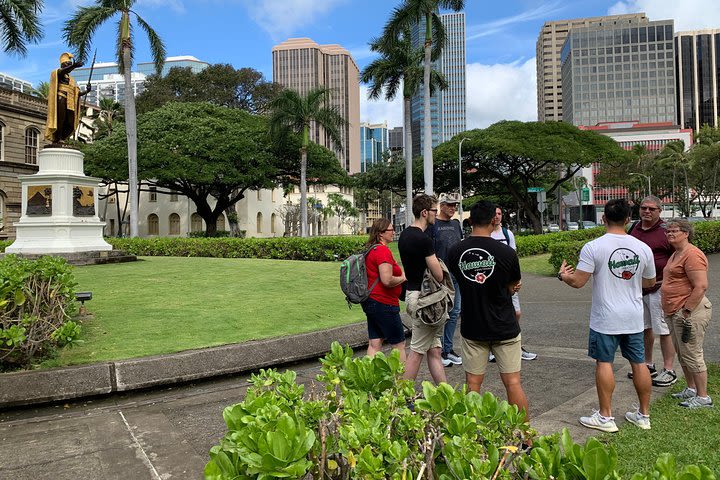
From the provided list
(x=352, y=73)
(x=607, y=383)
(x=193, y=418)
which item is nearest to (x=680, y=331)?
(x=607, y=383)

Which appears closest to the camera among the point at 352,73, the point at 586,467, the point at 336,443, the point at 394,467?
the point at 586,467

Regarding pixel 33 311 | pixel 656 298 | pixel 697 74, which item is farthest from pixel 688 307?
pixel 697 74

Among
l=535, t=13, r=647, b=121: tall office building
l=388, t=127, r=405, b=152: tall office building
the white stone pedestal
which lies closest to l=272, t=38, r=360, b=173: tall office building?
l=388, t=127, r=405, b=152: tall office building

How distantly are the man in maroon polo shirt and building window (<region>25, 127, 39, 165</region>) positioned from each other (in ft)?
153

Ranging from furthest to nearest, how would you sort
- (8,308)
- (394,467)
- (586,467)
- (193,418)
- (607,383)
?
(8,308)
(193,418)
(607,383)
(394,467)
(586,467)

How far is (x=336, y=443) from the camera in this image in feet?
6.27

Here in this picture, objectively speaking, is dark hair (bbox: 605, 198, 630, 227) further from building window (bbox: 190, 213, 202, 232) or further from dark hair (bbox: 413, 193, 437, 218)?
building window (bbox: 190, 213, 202, 232)

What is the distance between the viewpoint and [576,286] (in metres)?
4.07

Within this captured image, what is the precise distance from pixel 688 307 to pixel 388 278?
2.52 m

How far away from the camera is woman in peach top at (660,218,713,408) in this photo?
4297 millimetres

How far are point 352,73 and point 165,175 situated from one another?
87.4m

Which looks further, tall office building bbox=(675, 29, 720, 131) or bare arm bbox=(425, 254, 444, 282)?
tall office building bbox=(675, 29, 720, 131)

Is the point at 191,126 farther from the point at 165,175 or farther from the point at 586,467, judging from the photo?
the point at 586,467

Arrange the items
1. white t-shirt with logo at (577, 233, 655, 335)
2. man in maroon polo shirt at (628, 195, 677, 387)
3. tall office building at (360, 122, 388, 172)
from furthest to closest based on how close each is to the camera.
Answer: tall office building at (360, 122, 388, 172)
man in maroon polo shirt at (628, 195, 677, 387)
white t-shirt with logo at (577, 233, 655, 335)
